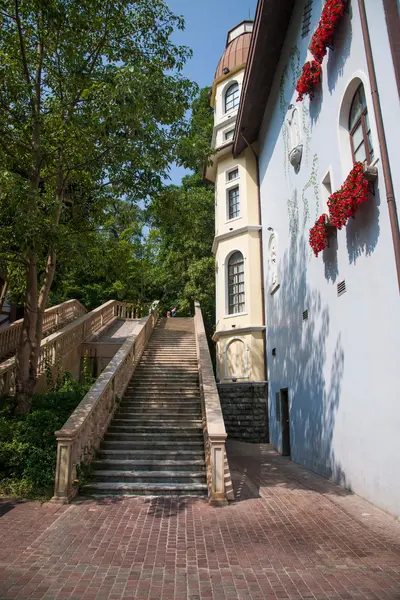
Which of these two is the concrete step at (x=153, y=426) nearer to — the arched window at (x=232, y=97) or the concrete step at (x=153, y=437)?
the concrete step at (x=153, y=437)

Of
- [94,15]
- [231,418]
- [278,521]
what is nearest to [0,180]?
[94,15]

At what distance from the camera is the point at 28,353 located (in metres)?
9.66

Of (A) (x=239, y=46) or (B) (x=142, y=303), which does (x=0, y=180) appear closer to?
(A) (x=239, y=46)

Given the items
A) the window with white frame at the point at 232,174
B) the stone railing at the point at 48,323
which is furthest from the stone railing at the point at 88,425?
the window with white frame at the point at 232,174

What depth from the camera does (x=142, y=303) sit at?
30250mm

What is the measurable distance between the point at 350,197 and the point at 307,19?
6.96 meters

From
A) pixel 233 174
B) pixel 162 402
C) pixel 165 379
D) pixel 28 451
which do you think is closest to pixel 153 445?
pixel 162 402

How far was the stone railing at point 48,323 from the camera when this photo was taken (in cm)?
1264

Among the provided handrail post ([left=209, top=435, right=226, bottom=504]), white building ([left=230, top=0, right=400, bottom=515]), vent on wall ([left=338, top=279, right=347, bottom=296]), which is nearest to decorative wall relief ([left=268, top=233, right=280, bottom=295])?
white building ([left=230, top=0, right=400, bottom=515])

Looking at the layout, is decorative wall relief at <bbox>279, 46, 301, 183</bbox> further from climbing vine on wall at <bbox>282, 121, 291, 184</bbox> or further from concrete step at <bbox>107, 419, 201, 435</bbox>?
concrete step at <bbox>107, 419, 201, 435</bbox>

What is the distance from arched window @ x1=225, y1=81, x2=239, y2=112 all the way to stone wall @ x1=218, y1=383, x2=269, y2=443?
12987 millimetres

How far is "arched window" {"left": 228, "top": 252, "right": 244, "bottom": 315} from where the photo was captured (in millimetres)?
17250

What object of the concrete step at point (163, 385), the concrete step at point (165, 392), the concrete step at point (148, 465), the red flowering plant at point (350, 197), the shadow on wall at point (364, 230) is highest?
the red flowering plant at point (350, 197)

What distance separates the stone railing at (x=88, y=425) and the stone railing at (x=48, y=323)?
3429 millimetres
